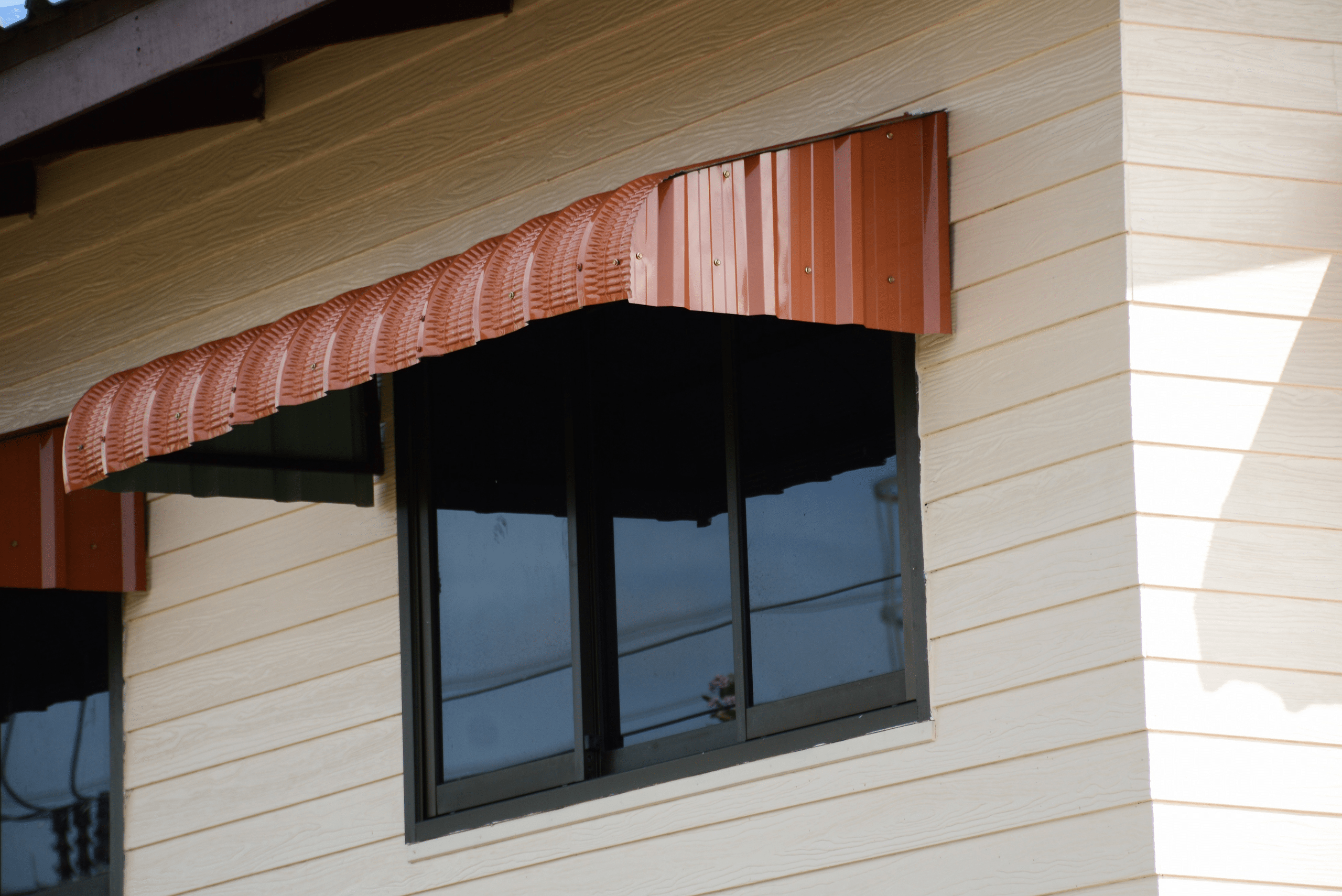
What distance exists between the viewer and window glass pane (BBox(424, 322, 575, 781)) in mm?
4965

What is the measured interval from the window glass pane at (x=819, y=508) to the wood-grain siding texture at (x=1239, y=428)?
74 cm

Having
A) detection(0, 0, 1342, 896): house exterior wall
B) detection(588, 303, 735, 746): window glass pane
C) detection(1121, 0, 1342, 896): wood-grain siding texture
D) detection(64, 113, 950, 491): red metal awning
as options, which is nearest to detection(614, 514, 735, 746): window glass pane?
detection(588, 303, 735, 746): window glass pane

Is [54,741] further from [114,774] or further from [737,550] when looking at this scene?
[737,550]

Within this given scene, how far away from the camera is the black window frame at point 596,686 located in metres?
4.18

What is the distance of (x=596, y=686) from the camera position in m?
4.81

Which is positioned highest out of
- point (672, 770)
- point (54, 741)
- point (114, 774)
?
point (54, 741)

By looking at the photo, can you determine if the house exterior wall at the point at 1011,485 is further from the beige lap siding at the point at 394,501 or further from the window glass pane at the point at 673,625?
the window glass pane at the point at 673,625

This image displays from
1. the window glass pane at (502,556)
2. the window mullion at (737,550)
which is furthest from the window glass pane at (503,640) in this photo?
the window mullion at (737,550)

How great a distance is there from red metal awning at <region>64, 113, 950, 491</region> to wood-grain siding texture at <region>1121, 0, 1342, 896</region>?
56 centimetres

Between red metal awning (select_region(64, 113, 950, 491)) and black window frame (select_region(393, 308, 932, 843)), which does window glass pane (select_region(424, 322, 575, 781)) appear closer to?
black window frame (select_region(393, 308, 932, 843))

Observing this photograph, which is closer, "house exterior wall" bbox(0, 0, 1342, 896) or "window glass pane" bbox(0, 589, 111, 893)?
"house exterior wall" bbox(0, 0, 1342, 896)

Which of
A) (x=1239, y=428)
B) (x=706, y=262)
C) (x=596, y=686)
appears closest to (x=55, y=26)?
(x=706, y=262)

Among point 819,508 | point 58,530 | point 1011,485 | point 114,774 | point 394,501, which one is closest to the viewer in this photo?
point 1011,485

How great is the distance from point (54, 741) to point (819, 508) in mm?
3403
